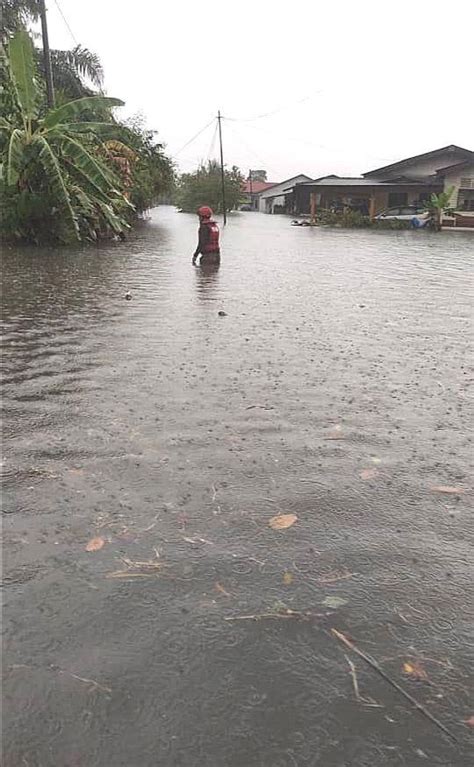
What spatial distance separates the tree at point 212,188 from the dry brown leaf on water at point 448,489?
189 ft

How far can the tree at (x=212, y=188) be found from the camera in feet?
202

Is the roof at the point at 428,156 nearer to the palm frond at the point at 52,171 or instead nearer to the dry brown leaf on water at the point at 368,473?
the palm frond at the point at 52,171

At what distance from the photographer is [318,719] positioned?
1.92 meters

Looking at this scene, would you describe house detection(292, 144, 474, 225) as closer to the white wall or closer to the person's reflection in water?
the white wall

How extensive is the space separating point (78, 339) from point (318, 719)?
217 inches

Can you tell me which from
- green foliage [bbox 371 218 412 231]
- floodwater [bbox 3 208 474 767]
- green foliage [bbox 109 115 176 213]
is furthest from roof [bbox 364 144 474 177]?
floodwater [bbox 3 208 474 767]

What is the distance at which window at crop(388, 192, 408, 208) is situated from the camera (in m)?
43.4

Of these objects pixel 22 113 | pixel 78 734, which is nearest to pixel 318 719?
pixel 78 734

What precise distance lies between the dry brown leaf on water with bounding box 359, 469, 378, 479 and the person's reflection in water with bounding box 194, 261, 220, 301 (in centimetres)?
661

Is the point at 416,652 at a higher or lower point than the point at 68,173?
lower

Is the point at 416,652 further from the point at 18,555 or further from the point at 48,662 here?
the point at 18,555

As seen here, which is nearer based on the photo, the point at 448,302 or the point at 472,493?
the point at 472,493

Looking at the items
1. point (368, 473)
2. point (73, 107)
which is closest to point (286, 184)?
point (73, 107)

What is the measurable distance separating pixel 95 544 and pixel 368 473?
1.70 m
